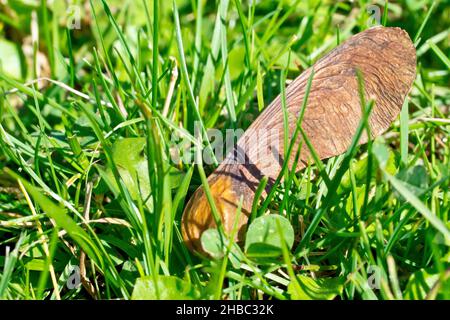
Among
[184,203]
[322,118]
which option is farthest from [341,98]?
[184,203]

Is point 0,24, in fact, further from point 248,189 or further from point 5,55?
point 248,189

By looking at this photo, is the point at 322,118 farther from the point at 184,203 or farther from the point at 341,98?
the point at 184,203

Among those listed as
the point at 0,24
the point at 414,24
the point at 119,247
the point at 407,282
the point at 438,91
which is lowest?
the point at 407,282

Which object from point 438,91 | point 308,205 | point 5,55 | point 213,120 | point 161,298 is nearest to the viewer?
point 161,298

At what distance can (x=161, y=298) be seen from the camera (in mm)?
1064

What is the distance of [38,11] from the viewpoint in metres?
2.01

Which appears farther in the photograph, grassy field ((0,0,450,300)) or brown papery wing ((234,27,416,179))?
brown papery wing ((234,27,416,179))

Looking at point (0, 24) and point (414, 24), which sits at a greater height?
point (0, 24)

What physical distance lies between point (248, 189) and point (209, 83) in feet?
1.71

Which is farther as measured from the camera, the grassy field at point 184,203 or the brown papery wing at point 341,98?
the brown papery wing at point 341,98

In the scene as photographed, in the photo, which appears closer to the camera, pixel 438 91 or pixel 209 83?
pixel 209 83


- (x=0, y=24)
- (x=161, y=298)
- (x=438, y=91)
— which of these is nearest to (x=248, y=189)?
(x=161, y=298)

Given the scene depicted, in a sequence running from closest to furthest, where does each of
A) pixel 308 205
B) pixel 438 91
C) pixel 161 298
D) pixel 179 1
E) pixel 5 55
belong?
1. pixel 161 298
2. pixel 308 205
3. pixel 438 91
4. pixel 5 55
5. pixel 179 1

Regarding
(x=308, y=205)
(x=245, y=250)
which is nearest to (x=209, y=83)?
(x=308, y=205)
